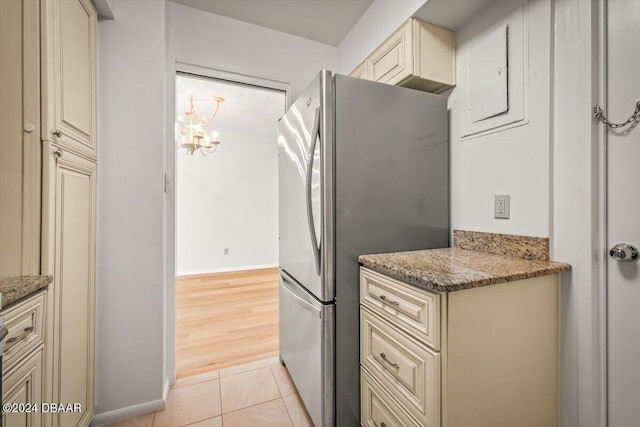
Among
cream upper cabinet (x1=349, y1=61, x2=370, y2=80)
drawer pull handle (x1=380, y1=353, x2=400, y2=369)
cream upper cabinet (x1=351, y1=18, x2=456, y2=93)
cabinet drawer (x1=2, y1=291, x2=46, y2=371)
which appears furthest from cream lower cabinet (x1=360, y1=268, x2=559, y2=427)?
cream upper cabinet (x1=349, y1=61, x2=370, y2=80)

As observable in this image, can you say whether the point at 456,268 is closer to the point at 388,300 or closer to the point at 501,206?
the point at 388,300

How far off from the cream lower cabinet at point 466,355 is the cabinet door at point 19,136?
4.38ft

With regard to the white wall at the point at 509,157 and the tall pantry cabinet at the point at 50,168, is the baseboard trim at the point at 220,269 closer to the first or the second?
the tall pantry cabinet at the point at 50,168

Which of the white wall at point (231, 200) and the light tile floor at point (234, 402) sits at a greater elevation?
the white wall at point (231, 200)

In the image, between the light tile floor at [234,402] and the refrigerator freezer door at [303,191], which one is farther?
the light tile floor at [234,402]

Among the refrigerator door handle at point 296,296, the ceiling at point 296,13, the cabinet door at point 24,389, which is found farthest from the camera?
the ceiling at point 296,13

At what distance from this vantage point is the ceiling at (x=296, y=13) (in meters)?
1.89

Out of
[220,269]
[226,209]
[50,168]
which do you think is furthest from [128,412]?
[226,209]

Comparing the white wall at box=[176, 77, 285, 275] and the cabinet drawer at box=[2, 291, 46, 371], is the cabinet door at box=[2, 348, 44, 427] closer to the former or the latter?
the cabinet drawer at box=[2, 291, 46, 371]

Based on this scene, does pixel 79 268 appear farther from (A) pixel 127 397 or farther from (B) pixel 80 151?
(A) pixel 127 397

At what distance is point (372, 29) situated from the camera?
1875mm

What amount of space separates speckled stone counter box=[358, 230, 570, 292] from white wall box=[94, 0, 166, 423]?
1.23 metres

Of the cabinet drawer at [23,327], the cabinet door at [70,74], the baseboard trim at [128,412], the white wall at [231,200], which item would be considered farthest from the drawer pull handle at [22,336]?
the white wall at [231,200]

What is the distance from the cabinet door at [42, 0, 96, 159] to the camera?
3.34 feet
